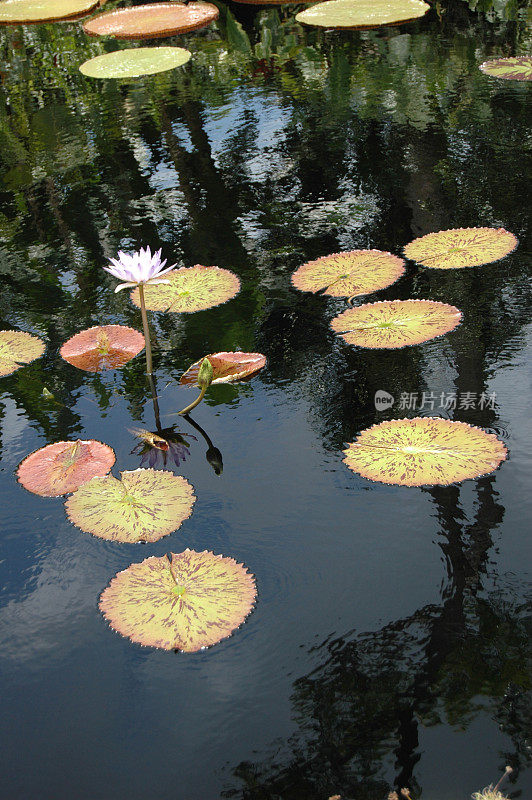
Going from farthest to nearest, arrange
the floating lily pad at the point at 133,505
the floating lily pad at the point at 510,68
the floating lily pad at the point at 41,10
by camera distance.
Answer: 1. the floating lily pad at the point at 41,10
2. the floating lily pad at the point at 510,68
3. the floating lily pad at the point at 133,505

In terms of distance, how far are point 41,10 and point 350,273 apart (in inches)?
202

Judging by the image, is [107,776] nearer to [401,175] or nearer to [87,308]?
[87,308]

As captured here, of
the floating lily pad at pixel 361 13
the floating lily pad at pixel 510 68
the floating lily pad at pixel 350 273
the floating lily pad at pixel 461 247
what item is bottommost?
the floating lily pad at pixel 350 273

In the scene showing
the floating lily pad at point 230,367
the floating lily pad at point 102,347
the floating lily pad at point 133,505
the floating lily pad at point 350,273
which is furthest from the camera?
the floating lily pad at point 350,273

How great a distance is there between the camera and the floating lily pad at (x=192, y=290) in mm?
2418

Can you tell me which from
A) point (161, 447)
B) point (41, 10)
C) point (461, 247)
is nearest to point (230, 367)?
point (161, 447)

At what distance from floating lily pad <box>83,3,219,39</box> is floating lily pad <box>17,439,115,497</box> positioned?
4.50m

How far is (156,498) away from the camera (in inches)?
66.2

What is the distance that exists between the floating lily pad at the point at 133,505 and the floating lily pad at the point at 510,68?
3.28m

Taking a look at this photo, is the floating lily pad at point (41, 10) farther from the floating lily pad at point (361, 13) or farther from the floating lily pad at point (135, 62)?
the floating lily pad at point (361, 13)

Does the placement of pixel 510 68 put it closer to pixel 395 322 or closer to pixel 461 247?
pixel 461 247

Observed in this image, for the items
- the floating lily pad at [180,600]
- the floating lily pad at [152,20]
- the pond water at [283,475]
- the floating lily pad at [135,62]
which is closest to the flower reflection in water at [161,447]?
the pond water at [283,475]

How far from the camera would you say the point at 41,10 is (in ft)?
20.6

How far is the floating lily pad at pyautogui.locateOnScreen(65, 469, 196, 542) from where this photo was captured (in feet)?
5.29
